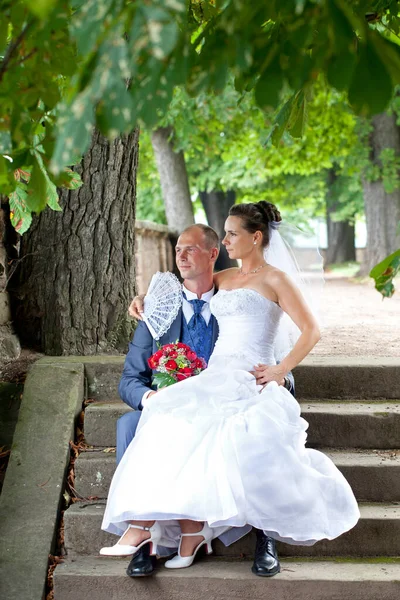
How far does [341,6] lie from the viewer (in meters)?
1.65

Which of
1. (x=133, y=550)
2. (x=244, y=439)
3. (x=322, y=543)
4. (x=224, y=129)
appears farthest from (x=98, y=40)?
(x=224, y=129)

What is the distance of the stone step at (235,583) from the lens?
3.91m

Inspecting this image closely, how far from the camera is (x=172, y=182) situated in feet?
45.8

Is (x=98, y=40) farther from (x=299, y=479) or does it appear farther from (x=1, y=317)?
→ (x=1, y=317)

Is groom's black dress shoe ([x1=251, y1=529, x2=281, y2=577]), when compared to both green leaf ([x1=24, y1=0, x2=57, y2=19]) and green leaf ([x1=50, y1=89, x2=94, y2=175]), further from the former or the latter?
green leaf ([x1=24, y1=0, x2=57, y2=19])

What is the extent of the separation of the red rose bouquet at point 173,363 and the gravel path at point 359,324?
78.8 inches

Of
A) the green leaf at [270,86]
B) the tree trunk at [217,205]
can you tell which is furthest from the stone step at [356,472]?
the tree trunk at [217,205]

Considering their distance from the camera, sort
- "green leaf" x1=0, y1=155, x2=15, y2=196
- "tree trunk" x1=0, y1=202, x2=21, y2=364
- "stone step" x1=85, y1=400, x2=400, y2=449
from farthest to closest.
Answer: "tree trunk" x1=0, y1=202, x2=21, y2=364 < "stone step" x1=85, y1=400, x2=400, y2=449 < "green leaf" x1=0, y1=155, x2=15, y2=196

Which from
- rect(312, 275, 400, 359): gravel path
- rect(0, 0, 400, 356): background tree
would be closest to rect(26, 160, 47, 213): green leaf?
rect(0, 0, 400, 356): background tree

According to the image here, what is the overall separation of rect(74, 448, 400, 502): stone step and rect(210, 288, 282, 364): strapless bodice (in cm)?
73

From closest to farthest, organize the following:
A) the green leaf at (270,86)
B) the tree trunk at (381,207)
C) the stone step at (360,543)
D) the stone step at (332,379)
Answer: the green leaf at (270,86) → the stone step at (360,543) → the stone step at (332,379) → the tree trunk at (381,207)

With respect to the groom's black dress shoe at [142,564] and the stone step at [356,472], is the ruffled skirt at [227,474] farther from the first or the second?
the stone step at [356,472]

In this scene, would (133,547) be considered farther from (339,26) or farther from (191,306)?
(339,26)

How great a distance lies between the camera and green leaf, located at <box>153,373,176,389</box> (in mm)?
4398
